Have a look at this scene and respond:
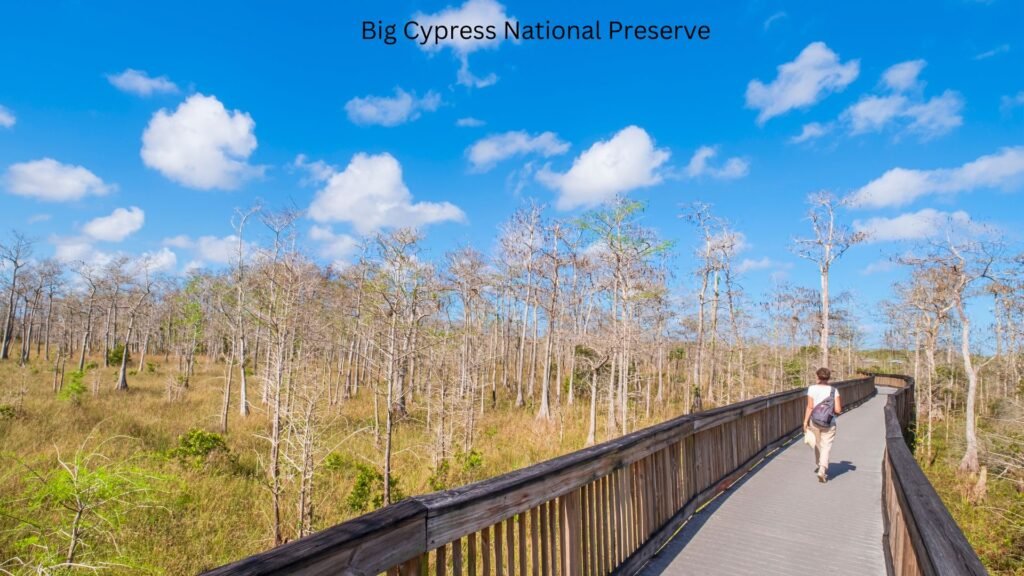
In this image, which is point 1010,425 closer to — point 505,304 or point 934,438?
point 934,438

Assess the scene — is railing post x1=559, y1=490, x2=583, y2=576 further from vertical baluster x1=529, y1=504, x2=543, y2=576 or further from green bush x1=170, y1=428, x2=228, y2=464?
green bush x1=170, y1=428, x2=228, y2=464

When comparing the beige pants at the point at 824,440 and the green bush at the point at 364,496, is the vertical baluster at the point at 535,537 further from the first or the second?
the green bush at the point at 364,496

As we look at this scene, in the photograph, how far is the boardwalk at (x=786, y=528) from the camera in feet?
14.3

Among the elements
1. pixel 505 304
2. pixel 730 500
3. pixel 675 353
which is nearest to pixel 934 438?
pixel 675 353

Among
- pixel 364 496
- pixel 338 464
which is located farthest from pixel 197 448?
pixel 364 496

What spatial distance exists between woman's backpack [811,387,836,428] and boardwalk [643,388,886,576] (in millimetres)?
888

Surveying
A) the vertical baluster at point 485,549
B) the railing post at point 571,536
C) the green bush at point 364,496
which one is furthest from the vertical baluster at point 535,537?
the green bush at point 364,496

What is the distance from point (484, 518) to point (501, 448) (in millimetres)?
16424

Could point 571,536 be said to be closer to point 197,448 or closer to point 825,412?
point 825,412

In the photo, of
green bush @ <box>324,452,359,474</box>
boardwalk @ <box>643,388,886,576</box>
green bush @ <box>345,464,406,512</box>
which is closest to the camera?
boardwalk @ <box>643,388,886,576</box>

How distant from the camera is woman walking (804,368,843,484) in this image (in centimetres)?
740

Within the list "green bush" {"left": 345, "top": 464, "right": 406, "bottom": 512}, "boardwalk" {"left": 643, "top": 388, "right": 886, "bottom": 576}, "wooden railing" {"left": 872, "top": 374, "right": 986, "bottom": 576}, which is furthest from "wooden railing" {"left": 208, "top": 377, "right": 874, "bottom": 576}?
"green bush" {"left": 345, "top": 464, "right": 406, "bottom": 512}

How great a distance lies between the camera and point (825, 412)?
7.51m

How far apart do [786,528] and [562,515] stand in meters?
3.45
